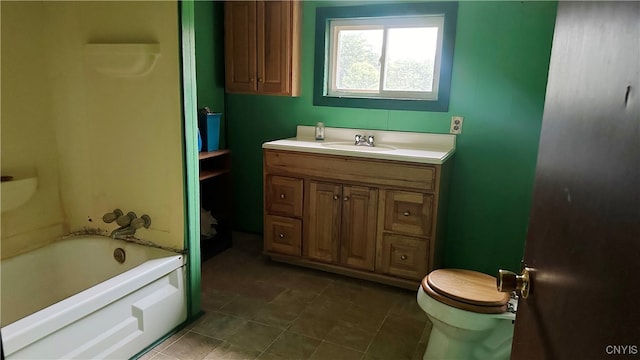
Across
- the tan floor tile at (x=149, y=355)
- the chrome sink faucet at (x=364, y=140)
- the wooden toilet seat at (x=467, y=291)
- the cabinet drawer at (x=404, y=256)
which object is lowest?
the tan floor tile at (x=149, y=355)

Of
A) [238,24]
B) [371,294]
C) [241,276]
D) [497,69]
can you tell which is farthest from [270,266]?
[497,69]

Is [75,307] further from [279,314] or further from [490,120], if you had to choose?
[490,120]

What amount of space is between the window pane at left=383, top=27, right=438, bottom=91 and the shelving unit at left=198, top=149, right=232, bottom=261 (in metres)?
1.38

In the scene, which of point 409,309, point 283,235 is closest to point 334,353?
point 409,309

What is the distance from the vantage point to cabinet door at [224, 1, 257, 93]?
321cm

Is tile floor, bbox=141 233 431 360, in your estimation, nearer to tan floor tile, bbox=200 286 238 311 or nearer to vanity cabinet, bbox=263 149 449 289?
tan floor tile, bbox=200 286 238 311

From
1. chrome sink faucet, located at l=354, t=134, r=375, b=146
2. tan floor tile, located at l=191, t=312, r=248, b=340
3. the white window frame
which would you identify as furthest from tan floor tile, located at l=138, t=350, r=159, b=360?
the white window frame

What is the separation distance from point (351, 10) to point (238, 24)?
87 cm

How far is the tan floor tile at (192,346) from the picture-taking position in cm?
206

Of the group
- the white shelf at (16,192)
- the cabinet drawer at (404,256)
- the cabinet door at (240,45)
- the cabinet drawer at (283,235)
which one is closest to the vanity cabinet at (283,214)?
the cabinet drawer at (283,235)

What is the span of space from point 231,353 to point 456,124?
1.99 metres

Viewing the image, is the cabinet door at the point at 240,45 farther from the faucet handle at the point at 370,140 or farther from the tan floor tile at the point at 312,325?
the tan floor tile at the point at 312,325

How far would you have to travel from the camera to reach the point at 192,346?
213cm

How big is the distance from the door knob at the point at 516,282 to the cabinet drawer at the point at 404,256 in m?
1.65
